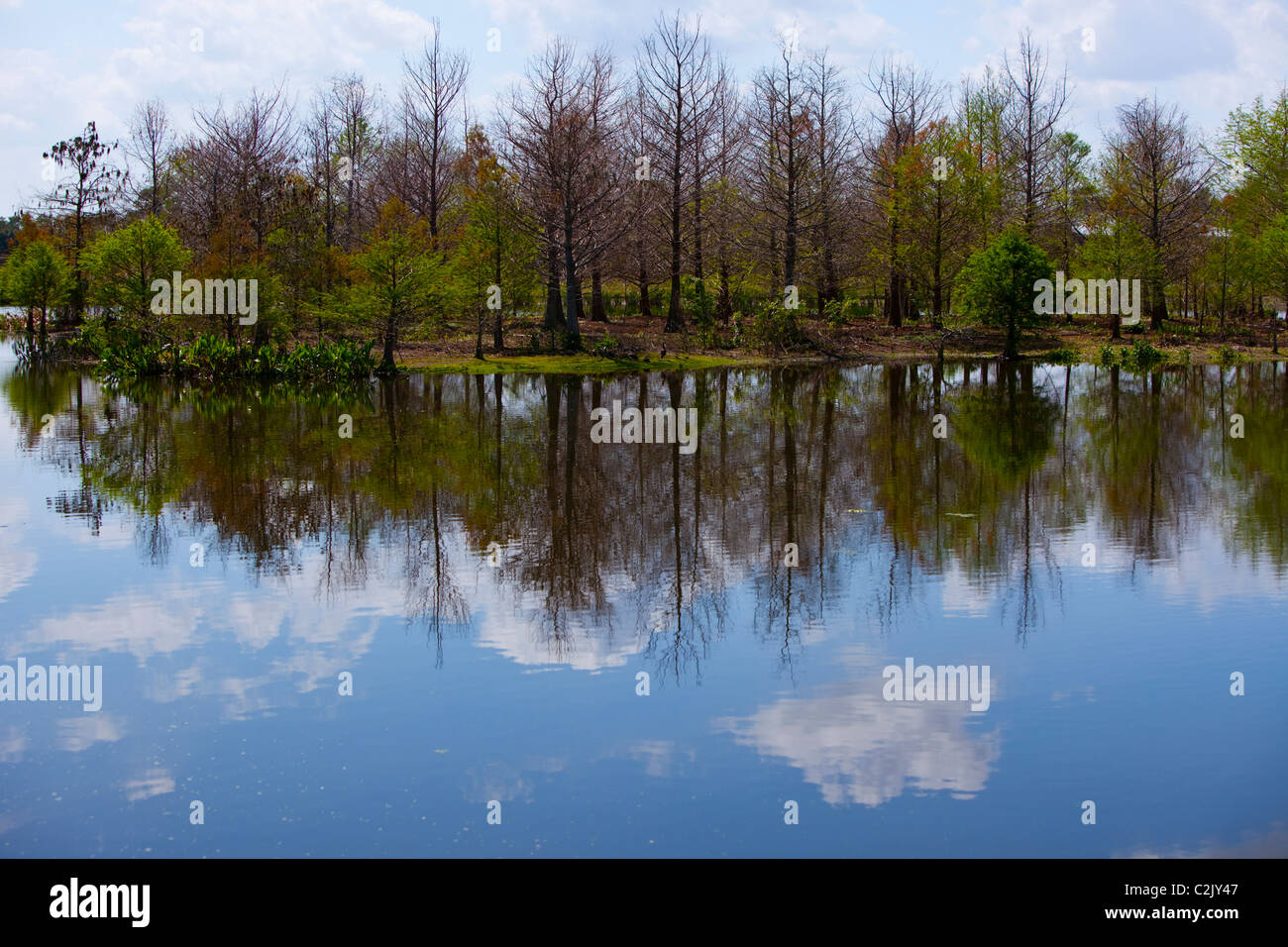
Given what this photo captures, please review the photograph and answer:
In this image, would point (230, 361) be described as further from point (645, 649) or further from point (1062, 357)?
point (645, 649)

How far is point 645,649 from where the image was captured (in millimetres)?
8844

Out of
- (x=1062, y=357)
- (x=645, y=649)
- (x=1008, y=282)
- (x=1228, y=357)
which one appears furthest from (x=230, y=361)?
(x=1228, y=357)

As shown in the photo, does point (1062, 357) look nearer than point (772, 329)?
Yes

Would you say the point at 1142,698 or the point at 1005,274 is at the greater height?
the point at 1005,274

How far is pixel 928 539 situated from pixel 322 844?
7870 millimetres

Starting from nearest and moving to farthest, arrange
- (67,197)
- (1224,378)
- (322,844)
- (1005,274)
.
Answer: (322,844), (1224,378), (1005,274), (67,197)

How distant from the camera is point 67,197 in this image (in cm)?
5291

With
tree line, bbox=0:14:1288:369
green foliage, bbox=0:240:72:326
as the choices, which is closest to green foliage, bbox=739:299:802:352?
tree line, bbox=0:14:1288:369

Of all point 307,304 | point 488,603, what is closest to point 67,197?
point 307,304

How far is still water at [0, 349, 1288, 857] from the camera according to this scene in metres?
6.18

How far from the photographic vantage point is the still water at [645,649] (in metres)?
6.18

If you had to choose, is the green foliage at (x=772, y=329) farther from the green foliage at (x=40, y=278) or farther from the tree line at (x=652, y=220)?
the green foliage at (x=40, y=278)

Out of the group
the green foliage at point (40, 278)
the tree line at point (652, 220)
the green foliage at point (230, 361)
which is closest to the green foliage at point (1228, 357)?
the tree line at point (652, 220)
